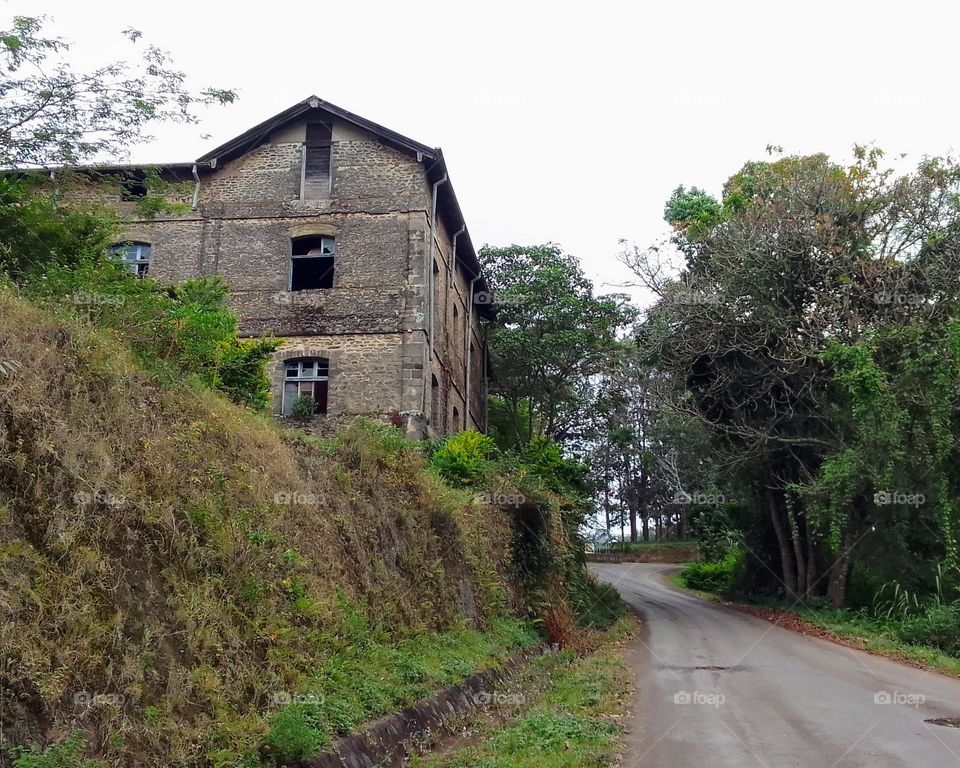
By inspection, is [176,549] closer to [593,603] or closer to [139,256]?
[593,603]

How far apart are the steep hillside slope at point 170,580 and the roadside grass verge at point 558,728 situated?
2.78 feet

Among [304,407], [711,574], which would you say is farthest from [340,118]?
[711,574]

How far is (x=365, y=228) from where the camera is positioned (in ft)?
70.9

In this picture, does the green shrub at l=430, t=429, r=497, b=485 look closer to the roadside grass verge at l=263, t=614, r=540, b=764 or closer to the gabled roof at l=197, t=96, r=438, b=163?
the roadside grass verge at l=263, t=614, r=540, b=764

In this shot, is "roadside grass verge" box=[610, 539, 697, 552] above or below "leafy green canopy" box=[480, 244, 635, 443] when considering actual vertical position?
below

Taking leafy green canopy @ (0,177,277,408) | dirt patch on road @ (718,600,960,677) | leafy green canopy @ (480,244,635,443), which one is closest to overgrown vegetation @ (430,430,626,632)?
dirt patch on road @ (718,600,960,677)

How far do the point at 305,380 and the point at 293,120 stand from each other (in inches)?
279

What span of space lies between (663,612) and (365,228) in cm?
1418

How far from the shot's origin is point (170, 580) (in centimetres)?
615

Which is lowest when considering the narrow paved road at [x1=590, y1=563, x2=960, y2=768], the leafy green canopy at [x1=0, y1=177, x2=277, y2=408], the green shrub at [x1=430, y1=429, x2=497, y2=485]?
the narrow paved road at [x1=590, y1=563, x2=960, y2=768]

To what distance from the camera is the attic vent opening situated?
72.4 ft

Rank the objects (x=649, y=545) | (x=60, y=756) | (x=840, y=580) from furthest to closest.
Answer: (x=649, y=545)
(x=840, y=580)
(x=60, y=756)

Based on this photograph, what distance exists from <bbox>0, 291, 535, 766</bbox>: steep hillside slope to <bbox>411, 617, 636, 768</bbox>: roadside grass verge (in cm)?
85

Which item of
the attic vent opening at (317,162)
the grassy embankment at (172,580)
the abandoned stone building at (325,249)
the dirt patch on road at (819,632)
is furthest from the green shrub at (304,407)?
the dirt patch on road at (819,632)
